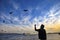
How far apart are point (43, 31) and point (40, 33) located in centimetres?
21

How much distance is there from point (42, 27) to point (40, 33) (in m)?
0.37

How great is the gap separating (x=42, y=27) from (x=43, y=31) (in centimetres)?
24

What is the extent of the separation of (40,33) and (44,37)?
1.08ft

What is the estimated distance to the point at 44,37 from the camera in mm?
9031

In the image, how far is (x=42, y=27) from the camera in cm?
905

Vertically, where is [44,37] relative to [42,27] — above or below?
below

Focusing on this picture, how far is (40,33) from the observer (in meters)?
9.03

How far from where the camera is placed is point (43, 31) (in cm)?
902

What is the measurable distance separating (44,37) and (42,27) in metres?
0.59
